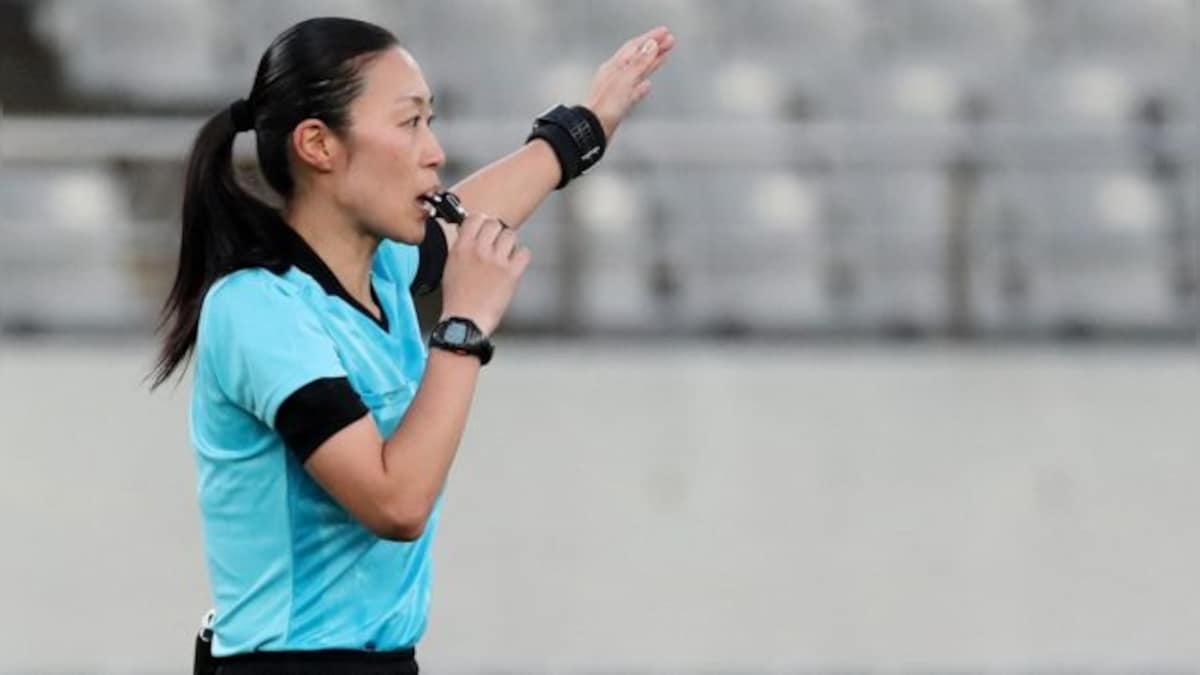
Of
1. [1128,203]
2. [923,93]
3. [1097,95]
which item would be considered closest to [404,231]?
[1128,203]

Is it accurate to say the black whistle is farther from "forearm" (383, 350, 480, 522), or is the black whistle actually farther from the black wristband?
the black wristband

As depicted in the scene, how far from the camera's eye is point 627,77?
303 cm

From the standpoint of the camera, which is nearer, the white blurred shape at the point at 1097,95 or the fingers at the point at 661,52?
the fingers at the point at 661,52

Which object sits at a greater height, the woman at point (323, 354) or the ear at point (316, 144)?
the ear at point (316, 144)

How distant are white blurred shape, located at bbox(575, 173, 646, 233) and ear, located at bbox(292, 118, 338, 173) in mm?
3246

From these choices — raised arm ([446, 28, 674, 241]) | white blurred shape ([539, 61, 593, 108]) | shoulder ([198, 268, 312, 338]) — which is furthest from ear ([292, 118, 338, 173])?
white blurred shape ([539, 61, 593, 108])

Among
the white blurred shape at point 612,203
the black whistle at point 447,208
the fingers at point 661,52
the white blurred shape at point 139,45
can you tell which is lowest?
the black whistle at point 447,208

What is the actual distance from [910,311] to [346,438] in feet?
11.2

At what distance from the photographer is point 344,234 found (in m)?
2.48

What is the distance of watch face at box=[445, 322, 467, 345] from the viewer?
7.70ft

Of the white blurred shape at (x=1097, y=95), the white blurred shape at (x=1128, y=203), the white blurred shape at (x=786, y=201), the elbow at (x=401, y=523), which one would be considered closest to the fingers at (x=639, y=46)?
the elbow at (x=401, y=523)

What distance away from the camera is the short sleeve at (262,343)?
2340 mm

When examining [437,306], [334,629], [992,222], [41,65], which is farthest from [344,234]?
[41,65]

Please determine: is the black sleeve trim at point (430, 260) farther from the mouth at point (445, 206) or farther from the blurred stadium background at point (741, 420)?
the blurred stadium background at point (741, 420)
